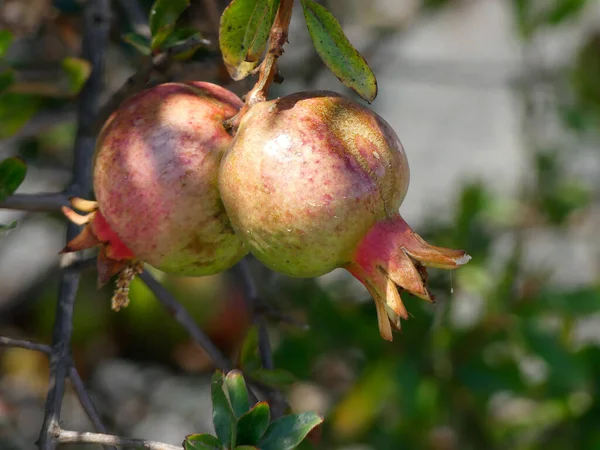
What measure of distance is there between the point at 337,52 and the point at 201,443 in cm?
36

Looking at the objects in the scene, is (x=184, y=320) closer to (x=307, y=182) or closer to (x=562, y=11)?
(x=307, y=182)

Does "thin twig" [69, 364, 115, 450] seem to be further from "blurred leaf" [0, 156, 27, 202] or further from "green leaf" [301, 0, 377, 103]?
"green leaf" [301, 0, 377, 103]

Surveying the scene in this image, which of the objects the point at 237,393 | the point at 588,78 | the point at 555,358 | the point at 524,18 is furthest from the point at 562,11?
the point at 237,393

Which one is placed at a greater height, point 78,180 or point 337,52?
point 337,52

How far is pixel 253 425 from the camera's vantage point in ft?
2.29

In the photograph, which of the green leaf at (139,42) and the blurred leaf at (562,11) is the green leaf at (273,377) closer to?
the green leaf at (139,42)

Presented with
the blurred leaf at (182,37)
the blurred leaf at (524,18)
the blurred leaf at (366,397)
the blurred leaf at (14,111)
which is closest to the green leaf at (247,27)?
the blurred leaf at (182,37)

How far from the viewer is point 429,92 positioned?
4.12 m

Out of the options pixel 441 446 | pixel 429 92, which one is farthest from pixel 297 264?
pixel 429 92

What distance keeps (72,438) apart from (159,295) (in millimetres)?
231

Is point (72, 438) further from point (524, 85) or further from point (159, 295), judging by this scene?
point (524, 85)

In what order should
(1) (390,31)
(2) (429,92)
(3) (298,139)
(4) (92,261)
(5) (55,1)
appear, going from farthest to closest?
(2) (429,92)
(1) (390,31)
(5) (55,1)
(4) (92,261)
(3) (298,139)

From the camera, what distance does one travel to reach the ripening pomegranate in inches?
25.6

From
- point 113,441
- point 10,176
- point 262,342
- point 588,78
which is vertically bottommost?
point 588,78
